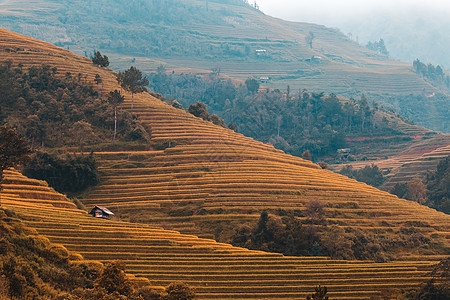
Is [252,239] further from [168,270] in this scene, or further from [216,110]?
[216,110]

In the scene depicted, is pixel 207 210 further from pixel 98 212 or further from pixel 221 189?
pixel 98 212

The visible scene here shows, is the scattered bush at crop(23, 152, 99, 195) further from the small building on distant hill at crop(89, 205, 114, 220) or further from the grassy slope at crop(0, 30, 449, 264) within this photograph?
the small building on distant hill at crop(89, 205, 114, 220)

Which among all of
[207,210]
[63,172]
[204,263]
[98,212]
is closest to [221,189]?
[207,210]

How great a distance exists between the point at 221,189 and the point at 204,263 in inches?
746

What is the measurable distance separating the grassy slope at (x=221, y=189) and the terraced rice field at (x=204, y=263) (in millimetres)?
6554

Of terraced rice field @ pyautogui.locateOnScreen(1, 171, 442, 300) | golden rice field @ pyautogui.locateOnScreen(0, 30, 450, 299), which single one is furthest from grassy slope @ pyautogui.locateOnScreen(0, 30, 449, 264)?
terraced rice field @ pyautogui.locateOnScreen(1, 171, 442, 300)

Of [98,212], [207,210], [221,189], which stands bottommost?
[207,210]

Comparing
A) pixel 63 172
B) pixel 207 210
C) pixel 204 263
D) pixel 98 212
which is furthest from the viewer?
pixel 63 172

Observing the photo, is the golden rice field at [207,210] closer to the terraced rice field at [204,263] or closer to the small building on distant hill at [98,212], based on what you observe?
the terraced rice field at [204,263]

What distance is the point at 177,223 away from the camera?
172 feet

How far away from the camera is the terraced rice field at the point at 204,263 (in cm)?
3822

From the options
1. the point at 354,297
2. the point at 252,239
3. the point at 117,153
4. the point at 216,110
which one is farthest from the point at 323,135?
the point at 354,297

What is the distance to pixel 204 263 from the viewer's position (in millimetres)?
40969

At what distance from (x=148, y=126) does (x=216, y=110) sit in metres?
111
